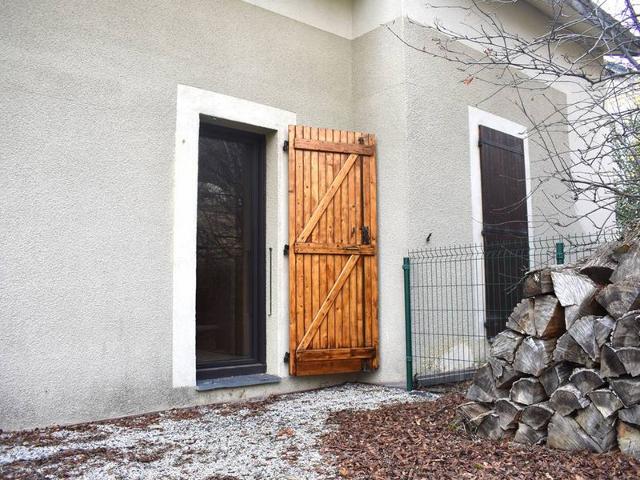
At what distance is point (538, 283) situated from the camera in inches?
130

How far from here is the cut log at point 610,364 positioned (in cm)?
287

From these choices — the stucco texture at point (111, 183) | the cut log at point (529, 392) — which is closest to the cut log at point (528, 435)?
the cut log at point (529, 392)

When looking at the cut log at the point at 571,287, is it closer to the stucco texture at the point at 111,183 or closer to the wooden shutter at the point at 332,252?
the stucco texture at the point at 111,183

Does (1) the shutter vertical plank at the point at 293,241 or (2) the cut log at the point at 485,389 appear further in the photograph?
(1) the shutter vertical plank at the point at 293,241

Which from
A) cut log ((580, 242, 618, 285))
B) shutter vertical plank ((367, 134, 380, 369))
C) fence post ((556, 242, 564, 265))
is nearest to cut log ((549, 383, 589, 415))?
cut log ((580, 242, 618, 285))

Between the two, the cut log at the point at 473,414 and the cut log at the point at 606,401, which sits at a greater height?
the cut log at the point at 606,401

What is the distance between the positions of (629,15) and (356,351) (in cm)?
351

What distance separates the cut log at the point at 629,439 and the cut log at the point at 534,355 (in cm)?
47

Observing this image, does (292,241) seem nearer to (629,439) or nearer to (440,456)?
(440,456)

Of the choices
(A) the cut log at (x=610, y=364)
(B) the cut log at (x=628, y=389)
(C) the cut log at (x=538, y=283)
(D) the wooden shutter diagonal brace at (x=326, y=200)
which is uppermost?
(D) the wooden shutter diagonal brace at (x=326, y=200)

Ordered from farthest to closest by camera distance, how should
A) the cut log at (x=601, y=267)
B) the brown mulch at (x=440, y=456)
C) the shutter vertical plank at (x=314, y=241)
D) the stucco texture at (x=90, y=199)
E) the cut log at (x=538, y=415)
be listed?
the shutter vertical plank at (x=314, y=241) < the stucco texture at (x=90, y=199) < the cut log at (x=601, y=267) < the cut log at (x=538, y=415) < the brown mulch at (x=440, y=456)

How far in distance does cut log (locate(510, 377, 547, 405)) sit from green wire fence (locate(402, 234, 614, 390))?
79.1 inches

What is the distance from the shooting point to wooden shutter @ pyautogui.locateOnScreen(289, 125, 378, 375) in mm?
5141

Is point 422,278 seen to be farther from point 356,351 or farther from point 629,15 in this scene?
point 629,15
